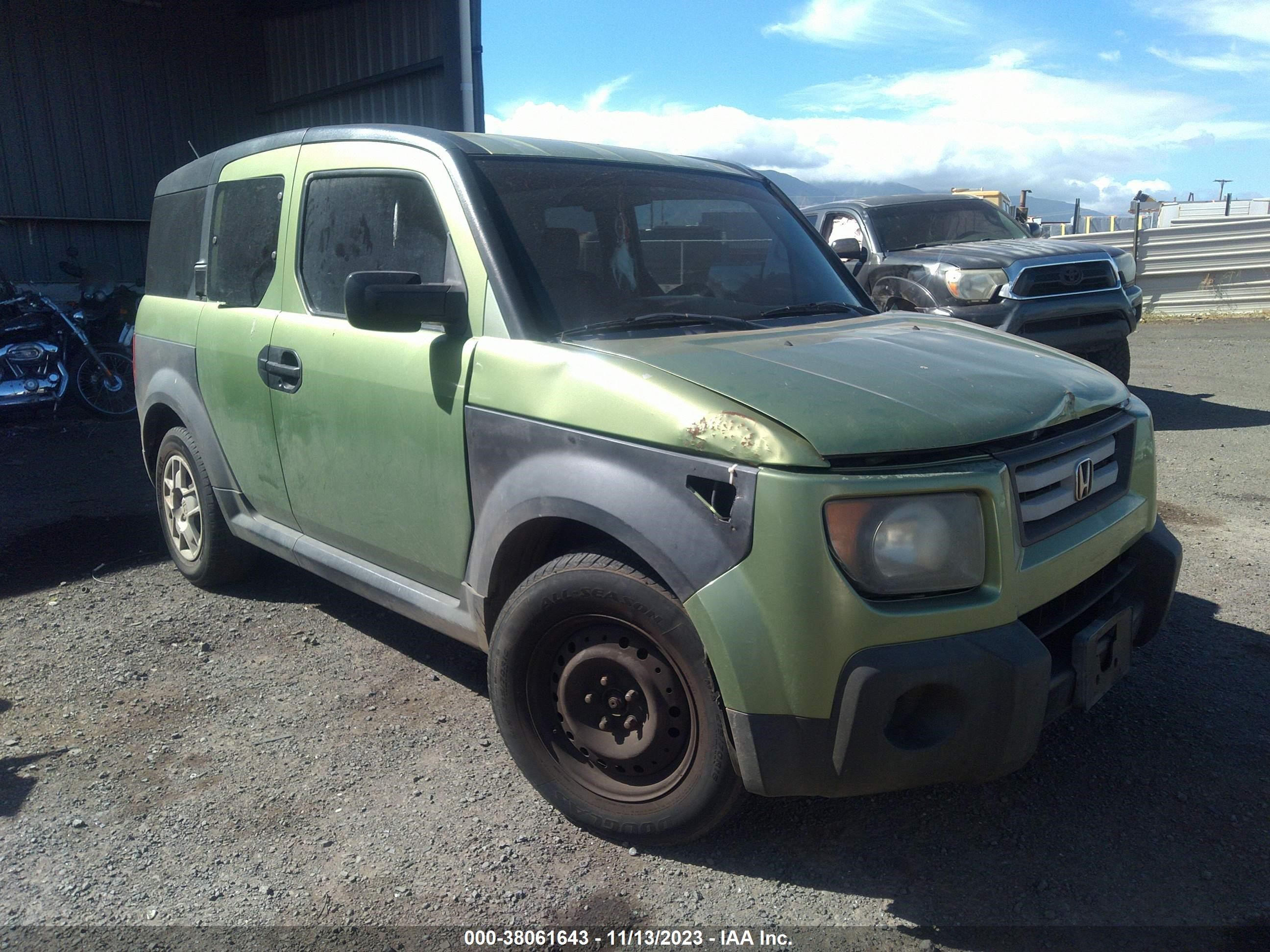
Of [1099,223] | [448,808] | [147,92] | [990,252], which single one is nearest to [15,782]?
[448,808]

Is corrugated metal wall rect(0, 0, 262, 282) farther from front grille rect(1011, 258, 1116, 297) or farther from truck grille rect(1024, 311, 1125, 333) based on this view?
truck grille rect(1024, 311, 1125, 333)

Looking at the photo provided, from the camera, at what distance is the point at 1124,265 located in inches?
308

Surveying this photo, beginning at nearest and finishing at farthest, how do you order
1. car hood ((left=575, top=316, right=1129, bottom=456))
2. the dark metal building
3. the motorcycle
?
car hood ((left=575, top=316, right=1129, bottom=456)), the motorcycle, the dark metal building

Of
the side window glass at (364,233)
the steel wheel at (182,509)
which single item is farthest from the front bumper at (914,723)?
the steel wheel at (182,509)

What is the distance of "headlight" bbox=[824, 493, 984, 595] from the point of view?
2195 mm

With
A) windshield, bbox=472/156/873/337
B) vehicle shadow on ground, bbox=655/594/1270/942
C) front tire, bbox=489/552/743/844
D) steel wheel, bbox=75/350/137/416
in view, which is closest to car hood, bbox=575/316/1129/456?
windshield, bbox=472/156/873/337

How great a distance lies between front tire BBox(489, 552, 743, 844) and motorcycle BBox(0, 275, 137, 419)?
7.89 m

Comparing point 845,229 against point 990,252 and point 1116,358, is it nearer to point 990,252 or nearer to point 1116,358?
point 990,252

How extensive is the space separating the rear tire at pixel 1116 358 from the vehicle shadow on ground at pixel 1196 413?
16.3 inches

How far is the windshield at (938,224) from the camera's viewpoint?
8477 millimetres

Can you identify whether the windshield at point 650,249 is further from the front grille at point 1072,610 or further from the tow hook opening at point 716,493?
the front grille at point 1072,610

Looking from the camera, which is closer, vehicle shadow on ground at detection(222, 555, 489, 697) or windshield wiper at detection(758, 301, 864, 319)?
windshield wiper at detection(758, 301, 864, 319)

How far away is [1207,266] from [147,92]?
15.8 m

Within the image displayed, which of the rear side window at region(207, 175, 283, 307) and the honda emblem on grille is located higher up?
the rear side window at region(207, 175, 283, 307)
